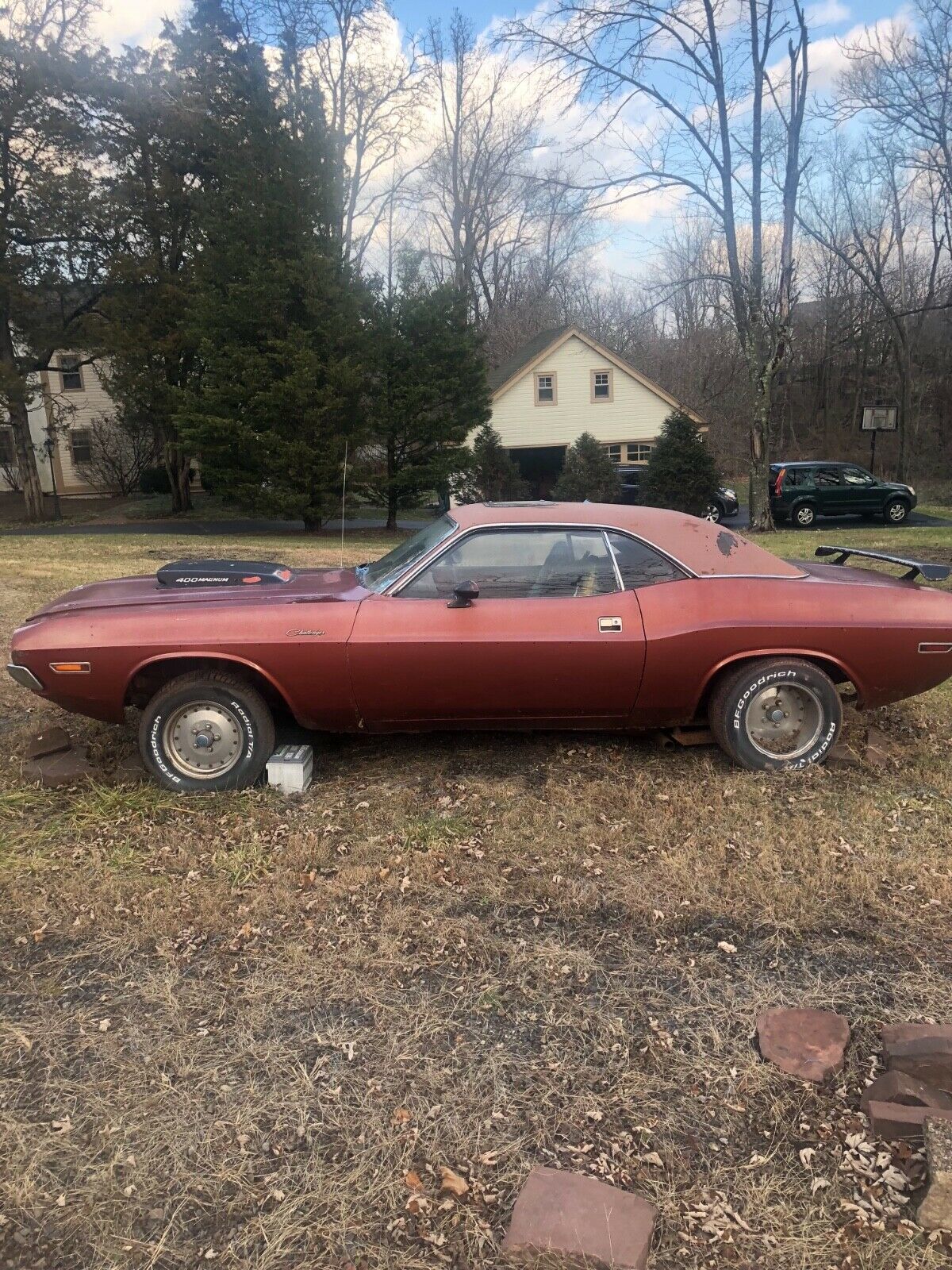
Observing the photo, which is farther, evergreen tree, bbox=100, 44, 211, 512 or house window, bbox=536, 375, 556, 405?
house window, bbox=536, 375, 556, 405

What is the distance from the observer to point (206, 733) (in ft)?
13.5

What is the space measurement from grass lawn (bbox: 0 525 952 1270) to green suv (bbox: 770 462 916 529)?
21245 mm

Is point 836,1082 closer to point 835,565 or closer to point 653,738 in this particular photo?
point 653,738

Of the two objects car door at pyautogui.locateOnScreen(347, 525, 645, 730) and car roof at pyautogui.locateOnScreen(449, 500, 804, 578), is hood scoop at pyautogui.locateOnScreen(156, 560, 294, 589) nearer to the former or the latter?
car door at pyautogui.locateOnScreen(347, 525, 645, 730)

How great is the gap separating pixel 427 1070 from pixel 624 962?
83cm

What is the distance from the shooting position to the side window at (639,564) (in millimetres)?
4242

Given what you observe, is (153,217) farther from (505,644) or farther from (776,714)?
(776,714)

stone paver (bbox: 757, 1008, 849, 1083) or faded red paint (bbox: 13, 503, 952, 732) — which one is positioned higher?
faded red paint (bbox: 13, 503, 952, 732)

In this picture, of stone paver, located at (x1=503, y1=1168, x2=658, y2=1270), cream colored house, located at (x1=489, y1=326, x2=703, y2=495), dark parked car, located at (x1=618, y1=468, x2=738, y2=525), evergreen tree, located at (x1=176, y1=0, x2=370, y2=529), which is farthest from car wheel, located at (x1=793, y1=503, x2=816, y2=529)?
stone paver, located at (x1=503, y1=1168, x2=658, y2=1270)

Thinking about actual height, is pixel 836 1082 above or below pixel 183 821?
below

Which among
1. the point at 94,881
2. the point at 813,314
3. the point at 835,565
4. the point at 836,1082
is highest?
the point at 813,314

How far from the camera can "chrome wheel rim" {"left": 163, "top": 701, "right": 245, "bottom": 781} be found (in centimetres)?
409

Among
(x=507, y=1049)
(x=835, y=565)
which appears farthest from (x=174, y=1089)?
(x=835, y=565)

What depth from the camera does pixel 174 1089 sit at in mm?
2332
